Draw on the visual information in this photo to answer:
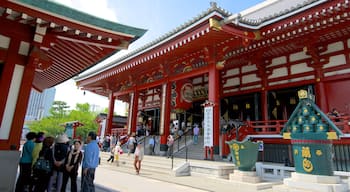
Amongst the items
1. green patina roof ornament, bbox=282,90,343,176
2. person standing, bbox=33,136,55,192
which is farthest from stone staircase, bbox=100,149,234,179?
person standing, bbox=33,136,55,192

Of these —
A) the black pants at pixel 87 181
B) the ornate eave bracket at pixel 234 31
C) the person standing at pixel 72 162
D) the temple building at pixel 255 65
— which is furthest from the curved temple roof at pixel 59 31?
the temple building at pixel 255 65

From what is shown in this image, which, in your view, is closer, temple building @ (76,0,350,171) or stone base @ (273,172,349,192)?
stone base @ (273,172,349,192)

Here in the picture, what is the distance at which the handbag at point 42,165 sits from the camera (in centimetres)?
411

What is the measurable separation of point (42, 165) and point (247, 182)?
222 inches

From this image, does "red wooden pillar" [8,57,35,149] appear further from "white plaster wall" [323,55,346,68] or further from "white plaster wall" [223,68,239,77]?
"white plaster wall" [323,55,346,68]

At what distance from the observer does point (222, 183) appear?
22.9 feet

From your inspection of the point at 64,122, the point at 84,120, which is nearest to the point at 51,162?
the point at 64,122

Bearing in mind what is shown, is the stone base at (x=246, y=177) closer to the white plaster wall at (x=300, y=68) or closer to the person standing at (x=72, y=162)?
the person standing at (x=72, y=162)

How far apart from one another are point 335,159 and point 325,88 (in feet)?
10.3

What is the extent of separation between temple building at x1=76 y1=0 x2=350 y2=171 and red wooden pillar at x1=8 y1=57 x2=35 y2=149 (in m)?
6.00

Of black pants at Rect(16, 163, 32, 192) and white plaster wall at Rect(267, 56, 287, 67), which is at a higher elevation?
white plaster wall at Rect(267, 56, 287, 67)

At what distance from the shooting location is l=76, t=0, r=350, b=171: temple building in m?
8.22

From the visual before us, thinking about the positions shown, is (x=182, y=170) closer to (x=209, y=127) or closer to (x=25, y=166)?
(x=209, y=127)

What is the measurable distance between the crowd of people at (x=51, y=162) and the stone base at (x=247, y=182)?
4146 mm
